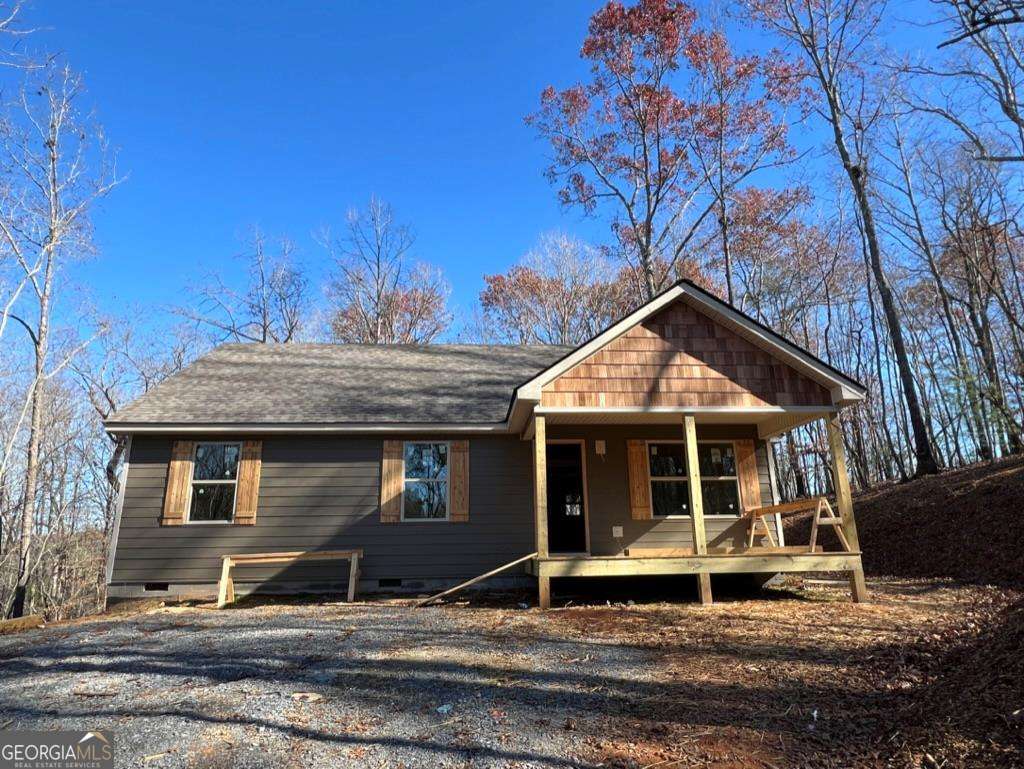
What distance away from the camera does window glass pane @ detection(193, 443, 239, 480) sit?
9.76 metres

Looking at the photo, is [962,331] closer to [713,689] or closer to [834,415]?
[834,415]

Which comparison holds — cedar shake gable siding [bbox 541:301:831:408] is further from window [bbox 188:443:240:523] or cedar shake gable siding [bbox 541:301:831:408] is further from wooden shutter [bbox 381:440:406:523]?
window [bbox 188:443:240:523]

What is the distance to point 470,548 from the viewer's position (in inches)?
382

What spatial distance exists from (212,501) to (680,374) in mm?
7697

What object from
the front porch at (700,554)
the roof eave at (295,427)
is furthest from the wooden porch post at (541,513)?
the roof eave at (295,427)

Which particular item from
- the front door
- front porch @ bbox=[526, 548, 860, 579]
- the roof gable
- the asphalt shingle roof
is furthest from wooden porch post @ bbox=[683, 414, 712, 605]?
the asphalt shingle roof

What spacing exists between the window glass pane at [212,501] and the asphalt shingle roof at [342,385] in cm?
111

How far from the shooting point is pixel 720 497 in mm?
10258

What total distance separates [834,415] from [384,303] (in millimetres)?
19534

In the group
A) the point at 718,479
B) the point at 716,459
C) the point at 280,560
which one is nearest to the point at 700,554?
the point at 718,479

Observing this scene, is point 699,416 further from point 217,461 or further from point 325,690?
point 217,461

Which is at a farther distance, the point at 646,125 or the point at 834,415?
the point at 646,125

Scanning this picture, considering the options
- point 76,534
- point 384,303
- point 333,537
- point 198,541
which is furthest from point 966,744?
point 76,534

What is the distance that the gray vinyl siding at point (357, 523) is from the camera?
941 cm
